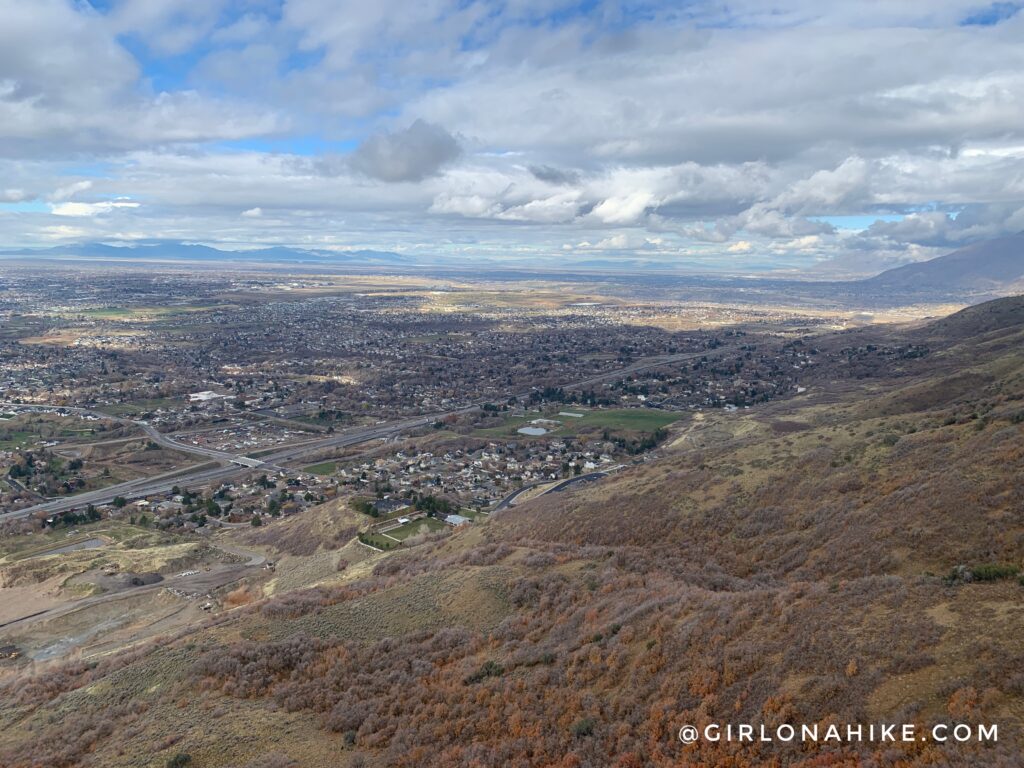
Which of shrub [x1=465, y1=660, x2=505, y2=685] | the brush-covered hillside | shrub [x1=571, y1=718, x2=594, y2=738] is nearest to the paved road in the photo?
the brush-covered hillside

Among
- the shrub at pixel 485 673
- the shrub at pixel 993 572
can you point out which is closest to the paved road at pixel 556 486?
the shrub at pixel 485 673

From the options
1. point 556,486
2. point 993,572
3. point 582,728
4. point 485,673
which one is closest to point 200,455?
point 556,486

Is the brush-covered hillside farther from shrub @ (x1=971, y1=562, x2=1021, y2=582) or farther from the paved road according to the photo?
the paved road

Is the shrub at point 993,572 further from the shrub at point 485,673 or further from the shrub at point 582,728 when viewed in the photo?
the shrub at point 485,673

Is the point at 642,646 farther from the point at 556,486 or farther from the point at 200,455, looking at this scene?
the point at 200,455

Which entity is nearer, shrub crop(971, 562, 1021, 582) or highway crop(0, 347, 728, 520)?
shrub crop(971, 562, 1021, 582)

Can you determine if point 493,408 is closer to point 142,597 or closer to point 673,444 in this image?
point 673,444

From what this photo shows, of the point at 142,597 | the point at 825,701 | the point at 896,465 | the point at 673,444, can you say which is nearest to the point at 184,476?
the point at 142,597
